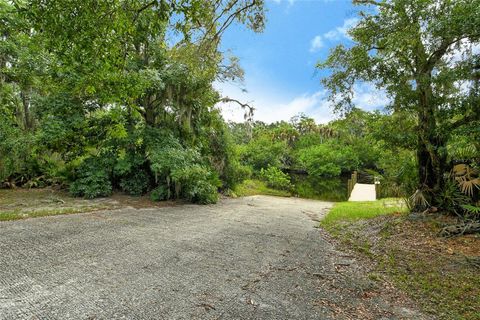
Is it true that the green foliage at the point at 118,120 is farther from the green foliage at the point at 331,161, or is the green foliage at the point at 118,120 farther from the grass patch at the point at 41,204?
the green foliage at the point at 331,161

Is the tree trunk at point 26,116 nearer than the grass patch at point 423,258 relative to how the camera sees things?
No

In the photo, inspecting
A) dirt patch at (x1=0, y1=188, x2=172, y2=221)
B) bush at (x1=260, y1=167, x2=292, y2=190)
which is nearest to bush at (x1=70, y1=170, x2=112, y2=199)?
dirt patch at (x1=0, y1=188, x2=172, y2=221)

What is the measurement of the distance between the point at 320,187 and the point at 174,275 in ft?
58.3

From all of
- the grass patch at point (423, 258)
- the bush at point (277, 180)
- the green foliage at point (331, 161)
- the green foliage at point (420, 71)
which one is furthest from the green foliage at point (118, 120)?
the green foliage at point (331, 161)

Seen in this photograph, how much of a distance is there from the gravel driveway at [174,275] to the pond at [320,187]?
1128 centimetres

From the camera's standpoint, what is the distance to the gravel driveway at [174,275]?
2.20 meters

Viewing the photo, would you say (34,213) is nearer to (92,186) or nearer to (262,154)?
(92,186)

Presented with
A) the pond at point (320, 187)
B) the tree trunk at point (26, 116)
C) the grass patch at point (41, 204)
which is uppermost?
the tree trunk at point (26, 116)

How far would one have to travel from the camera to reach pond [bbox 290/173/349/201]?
1569 centimetres

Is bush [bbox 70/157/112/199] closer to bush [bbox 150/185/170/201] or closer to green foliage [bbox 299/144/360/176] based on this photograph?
bush [bbox 150/185/170/201]

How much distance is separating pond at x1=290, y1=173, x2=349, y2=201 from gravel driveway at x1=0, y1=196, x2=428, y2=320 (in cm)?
1128

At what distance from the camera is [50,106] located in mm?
7020

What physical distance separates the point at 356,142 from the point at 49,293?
21.3 metres

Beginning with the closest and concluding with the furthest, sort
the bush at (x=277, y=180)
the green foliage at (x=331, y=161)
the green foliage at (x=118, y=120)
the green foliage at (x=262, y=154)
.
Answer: the green foliage at (x=118, y=120) → the bush at (x=277, y=180) → the green foliage at (x=262, y=154) → the green foliage at (x=331, y=161)
